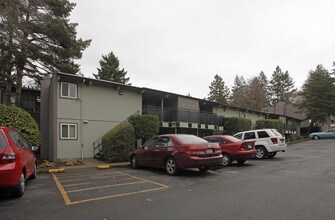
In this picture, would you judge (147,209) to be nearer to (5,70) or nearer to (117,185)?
(117,185)

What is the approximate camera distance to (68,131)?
16.0 m

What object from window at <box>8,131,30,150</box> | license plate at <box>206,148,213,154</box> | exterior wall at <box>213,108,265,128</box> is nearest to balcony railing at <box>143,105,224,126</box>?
exterior wall at <box>213,108,265,128</box>

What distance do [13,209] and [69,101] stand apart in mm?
11360

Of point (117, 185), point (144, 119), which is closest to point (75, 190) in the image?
point (117, 185)

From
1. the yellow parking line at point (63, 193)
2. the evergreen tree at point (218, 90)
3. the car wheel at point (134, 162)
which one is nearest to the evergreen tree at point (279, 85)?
the evergreen tree at point (218, 90)

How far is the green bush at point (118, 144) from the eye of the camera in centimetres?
1470

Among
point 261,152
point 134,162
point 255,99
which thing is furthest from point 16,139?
point 255,99

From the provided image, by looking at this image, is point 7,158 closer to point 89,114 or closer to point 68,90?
point 68,90

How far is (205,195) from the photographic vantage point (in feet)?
21.1

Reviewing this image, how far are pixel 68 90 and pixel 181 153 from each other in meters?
9.85

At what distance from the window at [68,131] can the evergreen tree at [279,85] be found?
67.7 metres

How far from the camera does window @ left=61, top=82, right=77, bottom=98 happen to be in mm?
16078

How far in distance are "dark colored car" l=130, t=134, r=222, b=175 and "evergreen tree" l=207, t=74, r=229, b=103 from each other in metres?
52.3

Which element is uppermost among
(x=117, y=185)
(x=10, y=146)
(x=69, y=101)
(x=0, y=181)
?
(x=69, y=101)
